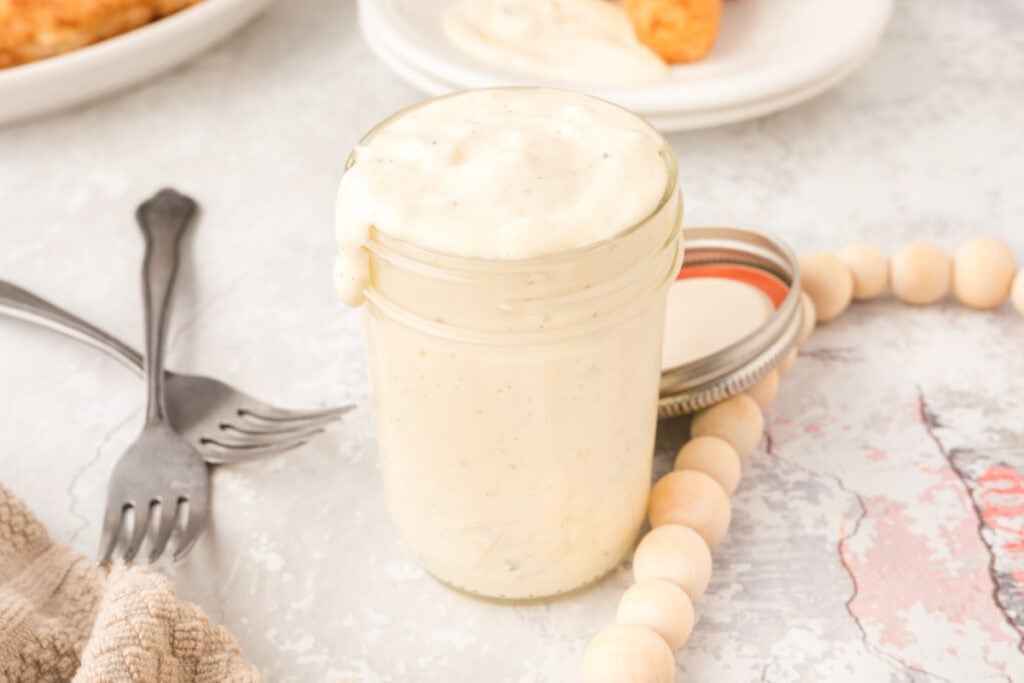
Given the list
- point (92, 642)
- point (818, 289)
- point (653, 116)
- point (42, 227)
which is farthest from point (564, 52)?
point (92, 642)

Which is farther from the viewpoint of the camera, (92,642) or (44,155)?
(44,155)

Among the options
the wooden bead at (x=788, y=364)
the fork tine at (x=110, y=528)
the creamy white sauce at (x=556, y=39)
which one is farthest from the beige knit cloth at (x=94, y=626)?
the creamy white sauce at (x=556, y=39)

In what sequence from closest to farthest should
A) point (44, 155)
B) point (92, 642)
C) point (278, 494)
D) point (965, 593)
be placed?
point (92, 642)
point (965, 593)
point (278, 494)
point (44, 155)

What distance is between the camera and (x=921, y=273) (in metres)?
0.96

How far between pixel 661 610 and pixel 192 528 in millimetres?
340

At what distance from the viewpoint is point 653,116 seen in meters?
1.13

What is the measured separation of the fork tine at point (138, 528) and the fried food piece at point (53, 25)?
686mm

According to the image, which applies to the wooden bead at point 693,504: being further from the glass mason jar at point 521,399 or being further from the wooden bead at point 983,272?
the wooden bead at point 983,272

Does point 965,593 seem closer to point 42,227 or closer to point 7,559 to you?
point 7,559

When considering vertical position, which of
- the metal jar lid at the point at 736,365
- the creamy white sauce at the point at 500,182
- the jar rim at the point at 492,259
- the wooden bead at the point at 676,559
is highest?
the creamy white sauce at the point at 500,182

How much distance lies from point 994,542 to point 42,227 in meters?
0.95

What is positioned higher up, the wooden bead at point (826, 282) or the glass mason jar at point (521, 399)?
the glass mason jar at point (521, 399)

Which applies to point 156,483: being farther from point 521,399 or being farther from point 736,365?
point 736,365

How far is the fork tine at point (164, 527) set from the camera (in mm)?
742
